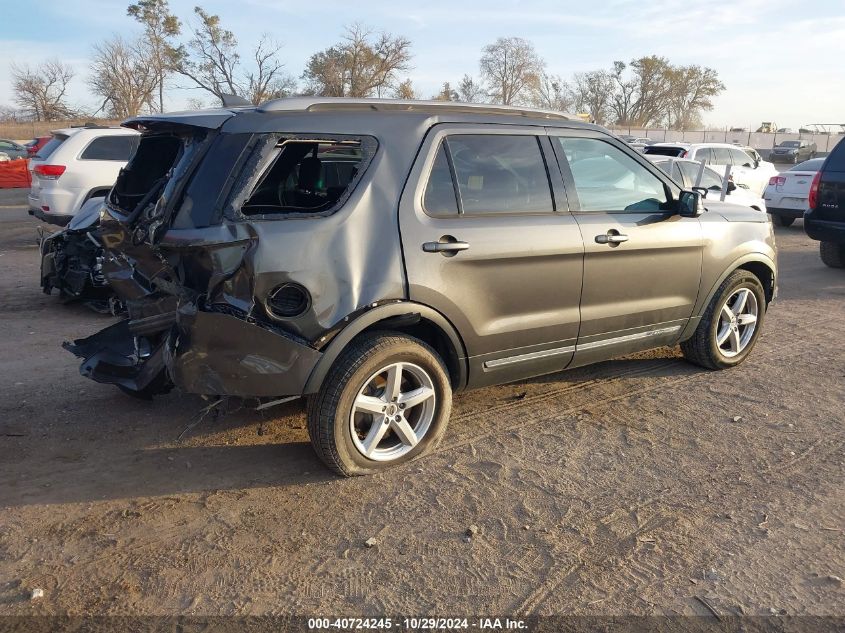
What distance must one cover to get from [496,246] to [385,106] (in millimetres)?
983

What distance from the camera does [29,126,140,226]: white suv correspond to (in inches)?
428

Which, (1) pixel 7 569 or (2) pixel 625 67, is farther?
(2) pixel 625 67

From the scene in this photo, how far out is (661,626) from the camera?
2.62 m

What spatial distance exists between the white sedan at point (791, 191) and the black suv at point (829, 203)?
4.60 meters

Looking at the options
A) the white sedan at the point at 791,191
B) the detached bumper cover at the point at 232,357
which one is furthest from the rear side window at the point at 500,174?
the white sedan at the point at 791,191

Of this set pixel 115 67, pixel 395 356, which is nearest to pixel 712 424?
pixel 395 356

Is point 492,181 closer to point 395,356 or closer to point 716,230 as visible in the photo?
point 395,356

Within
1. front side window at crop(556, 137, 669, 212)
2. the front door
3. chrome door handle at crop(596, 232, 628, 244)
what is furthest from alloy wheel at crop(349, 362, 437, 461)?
front side window at crop(556, 137, 669, 212)

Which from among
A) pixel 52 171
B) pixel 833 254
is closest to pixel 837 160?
pixel 833 254

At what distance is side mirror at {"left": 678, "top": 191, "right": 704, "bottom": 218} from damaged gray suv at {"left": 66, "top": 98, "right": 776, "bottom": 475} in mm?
14

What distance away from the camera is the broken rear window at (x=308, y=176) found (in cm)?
351

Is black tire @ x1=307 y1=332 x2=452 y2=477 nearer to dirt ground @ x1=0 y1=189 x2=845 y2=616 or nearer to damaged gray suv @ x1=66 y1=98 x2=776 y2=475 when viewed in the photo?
damaged gray suv @ x1=66 y1=98 x2=776 y2=475

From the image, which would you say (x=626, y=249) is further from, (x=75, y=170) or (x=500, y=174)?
(x=75, y=170)

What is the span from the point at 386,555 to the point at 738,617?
1.44m
